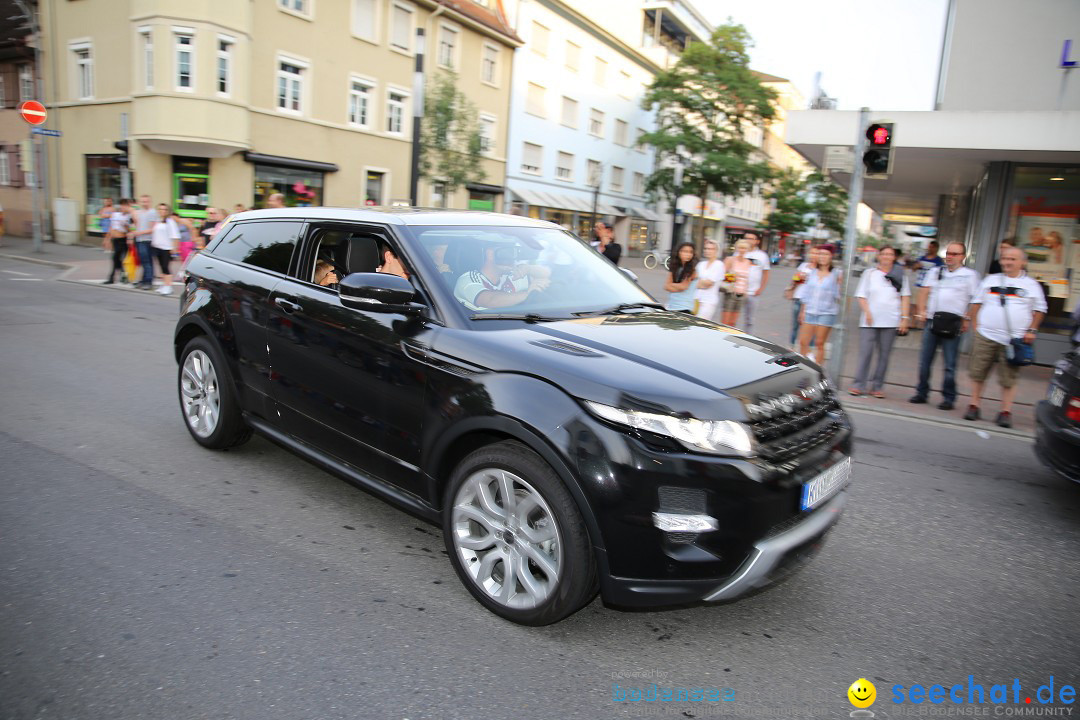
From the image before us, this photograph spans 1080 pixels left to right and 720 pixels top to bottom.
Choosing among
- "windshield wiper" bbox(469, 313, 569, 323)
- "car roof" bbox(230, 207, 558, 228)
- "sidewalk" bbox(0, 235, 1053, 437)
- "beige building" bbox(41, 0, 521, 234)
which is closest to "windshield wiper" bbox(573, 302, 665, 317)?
"windshield wiper" bbox(469, 313, 569, 323)

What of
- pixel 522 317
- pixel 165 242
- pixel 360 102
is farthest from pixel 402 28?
pixel 522 317

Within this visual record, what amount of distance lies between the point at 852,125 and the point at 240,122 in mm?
18098

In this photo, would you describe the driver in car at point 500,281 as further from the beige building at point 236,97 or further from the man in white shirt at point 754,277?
the beige building at point 236,97


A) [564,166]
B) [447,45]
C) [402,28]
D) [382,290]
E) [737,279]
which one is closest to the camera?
[382,290]

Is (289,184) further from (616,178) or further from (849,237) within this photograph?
(616,178)

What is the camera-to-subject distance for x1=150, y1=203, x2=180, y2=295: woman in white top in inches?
578

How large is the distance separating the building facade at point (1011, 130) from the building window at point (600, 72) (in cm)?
2983

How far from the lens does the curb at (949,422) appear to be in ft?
24.1

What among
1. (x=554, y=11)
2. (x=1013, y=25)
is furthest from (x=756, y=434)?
(x=554, y=11)

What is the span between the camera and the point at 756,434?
2.77m

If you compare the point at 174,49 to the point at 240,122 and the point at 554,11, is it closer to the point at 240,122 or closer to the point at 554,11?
the point at 240,122

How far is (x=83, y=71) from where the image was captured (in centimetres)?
2488

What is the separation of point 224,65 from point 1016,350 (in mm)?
22659

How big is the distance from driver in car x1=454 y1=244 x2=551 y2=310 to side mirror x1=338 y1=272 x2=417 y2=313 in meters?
0.25
